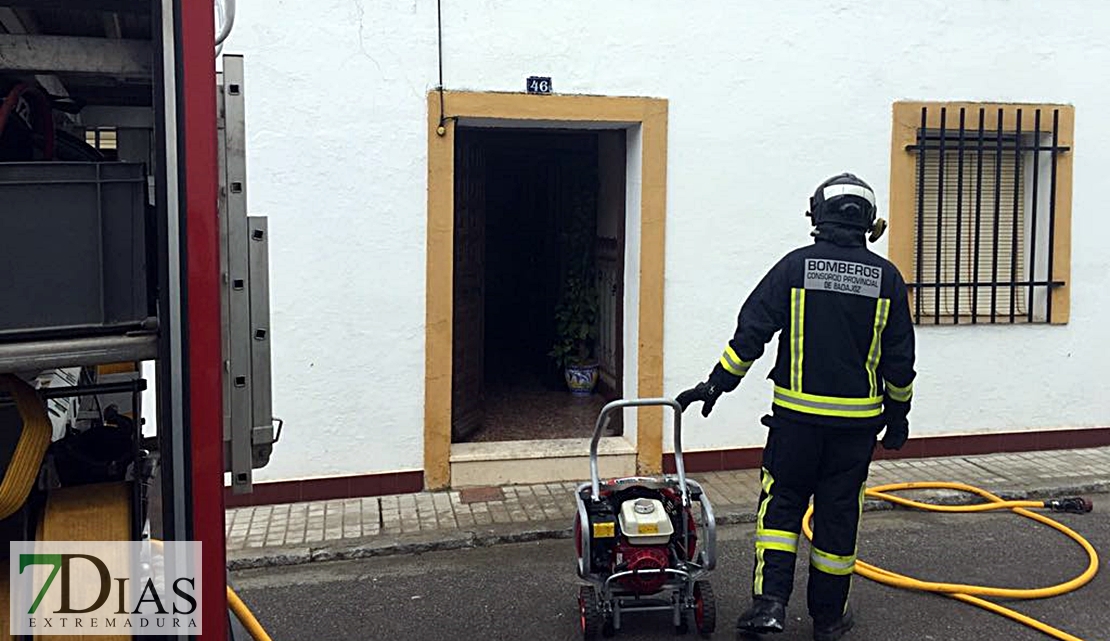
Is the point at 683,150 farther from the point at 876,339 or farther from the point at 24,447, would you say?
the point at 24,447

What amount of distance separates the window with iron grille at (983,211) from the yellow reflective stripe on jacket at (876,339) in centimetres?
309

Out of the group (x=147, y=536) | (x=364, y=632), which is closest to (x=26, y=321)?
(x=147, y=536)

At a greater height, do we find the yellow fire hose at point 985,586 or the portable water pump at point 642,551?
the portable water pump at point 642,551

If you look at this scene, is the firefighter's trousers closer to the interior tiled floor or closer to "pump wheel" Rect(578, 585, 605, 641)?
"pump wheel" Rect(578, 585, 605, 641)

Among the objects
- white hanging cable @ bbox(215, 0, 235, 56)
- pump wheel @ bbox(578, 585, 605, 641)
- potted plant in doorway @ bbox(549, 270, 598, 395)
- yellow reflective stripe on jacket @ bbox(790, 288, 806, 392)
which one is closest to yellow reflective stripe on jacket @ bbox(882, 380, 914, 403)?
yellow reflective stripe on jacket @ bbox(790, 288, 806, 392)

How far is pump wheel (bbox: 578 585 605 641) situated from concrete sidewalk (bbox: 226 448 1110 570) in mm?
1358

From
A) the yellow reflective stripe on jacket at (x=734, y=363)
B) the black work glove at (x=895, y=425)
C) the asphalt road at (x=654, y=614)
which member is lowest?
the asphalt road at (x=654, y=614)

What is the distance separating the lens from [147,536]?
2408 mm

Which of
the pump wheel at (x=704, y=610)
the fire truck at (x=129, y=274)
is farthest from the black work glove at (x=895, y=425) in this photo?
the fire truck at (x=129, y=274)

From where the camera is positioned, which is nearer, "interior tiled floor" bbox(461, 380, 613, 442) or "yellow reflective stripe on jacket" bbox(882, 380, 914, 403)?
"yellow reflective stripe on jacket" bbox(882, 380, 914, 403)

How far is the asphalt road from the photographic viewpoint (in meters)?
4.45

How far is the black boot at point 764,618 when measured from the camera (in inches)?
161

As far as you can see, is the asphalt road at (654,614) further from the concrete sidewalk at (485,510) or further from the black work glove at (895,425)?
the black work glove at (895,425)

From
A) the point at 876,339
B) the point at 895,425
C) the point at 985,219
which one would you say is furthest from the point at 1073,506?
the point at 876,339
